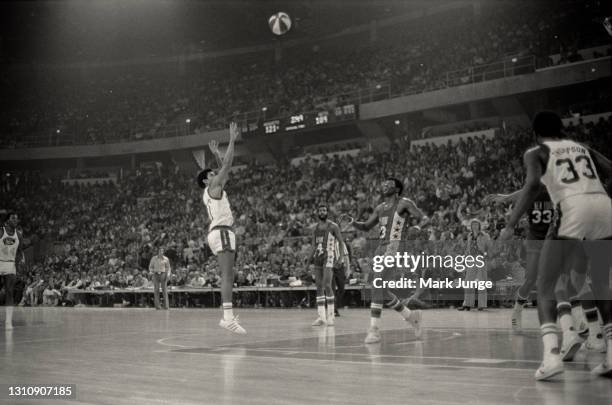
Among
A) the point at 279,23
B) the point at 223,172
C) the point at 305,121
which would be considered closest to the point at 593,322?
the point at 223,172

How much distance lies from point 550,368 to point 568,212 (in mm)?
1227

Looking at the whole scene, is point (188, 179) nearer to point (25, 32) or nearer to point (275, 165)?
point (275, 165)

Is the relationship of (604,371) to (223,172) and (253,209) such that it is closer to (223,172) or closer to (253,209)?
(223,172)

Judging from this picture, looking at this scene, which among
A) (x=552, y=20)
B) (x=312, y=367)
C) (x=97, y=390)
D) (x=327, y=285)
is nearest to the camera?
(x=97, y=390)

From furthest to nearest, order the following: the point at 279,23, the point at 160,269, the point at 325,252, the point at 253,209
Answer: the point at 253,209 → the point at 279,23 → the point at 160,269 → the point at 325,252

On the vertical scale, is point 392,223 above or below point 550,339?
above

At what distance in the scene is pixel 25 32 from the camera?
4738cm

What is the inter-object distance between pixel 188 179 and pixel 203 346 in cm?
3423

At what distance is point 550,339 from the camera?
5.49 meters

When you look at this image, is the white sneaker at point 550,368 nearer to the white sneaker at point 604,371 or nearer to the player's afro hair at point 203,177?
the white sneaker at point 604,371

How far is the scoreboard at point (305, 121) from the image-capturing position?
1390 inches

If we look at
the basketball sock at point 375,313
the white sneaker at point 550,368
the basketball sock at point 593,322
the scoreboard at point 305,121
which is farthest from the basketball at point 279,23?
the white sneaker at point 550,368

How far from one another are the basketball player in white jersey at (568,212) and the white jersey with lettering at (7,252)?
33.7 feet

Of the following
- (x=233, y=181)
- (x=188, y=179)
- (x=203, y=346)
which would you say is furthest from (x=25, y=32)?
(x=203, y=346)
